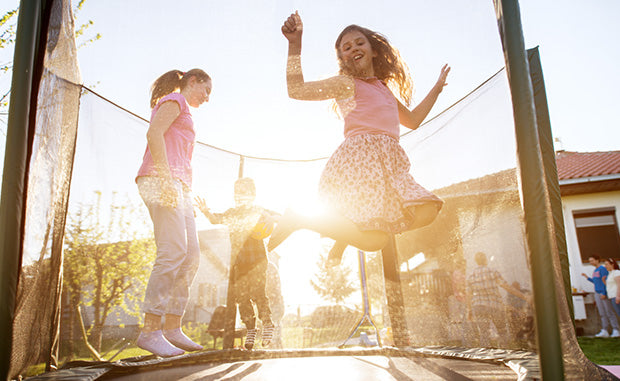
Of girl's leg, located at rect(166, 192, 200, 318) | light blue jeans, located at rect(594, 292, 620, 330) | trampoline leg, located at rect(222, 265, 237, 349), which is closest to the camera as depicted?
girl's leg, located at rect(166, 192, 200, 318)

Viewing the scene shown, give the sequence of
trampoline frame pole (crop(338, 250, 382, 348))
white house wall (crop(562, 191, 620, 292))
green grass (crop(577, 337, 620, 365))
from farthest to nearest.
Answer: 1. white house wall (crop(562, 191, 620, 292))
2. green grass (crop(577, 337, 620, 365))
3. trampoline frame pole (crop(338, 250, 382, 348))

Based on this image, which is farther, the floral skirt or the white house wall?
the white house wall

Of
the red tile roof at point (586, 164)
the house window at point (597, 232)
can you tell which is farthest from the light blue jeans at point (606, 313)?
the red tile roof at point (586, 164)

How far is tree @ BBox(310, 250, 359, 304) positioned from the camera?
6.03ft

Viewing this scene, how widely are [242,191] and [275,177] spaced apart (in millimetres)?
244

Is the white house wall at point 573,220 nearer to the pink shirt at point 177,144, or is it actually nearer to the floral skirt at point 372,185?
the floral skirt at point 372,185

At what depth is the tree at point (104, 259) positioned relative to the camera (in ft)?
4.72

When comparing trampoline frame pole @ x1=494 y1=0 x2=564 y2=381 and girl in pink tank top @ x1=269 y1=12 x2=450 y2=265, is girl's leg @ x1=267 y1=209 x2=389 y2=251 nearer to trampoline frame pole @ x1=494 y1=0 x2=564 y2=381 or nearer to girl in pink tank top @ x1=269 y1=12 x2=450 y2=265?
girl in pink tank top @ x1=269 y1=12 x2=450 y2=265

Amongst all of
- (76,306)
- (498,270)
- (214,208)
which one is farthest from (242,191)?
(498,270)

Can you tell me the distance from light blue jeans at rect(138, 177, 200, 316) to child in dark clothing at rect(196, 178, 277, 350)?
28 cm

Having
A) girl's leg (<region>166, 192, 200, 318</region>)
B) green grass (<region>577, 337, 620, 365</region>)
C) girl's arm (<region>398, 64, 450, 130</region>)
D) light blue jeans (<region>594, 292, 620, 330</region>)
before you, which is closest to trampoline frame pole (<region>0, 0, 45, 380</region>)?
girl's leg (<region>166, 192, 200, 318</region>)

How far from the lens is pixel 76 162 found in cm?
156

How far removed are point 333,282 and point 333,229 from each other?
31.8 inches

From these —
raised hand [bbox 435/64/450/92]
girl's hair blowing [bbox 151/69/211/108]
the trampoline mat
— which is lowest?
the trampoline mat
